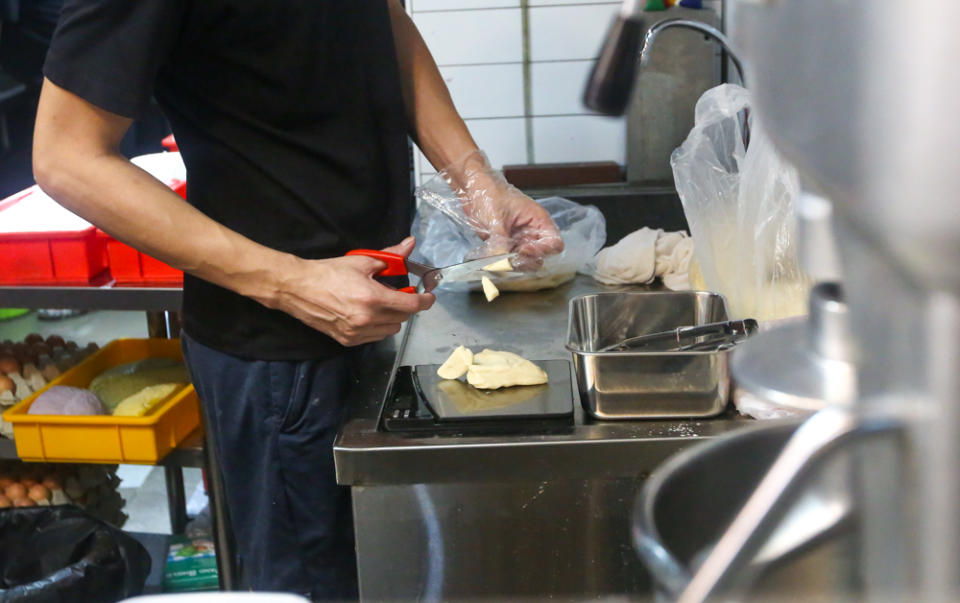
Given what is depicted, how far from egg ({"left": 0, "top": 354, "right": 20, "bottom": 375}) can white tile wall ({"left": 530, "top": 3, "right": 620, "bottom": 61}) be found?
1.69 m

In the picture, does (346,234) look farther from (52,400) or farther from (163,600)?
(52,400)

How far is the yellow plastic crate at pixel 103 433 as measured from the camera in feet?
6.47

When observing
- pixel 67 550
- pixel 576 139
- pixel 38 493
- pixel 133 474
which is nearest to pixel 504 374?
pixel 67 550

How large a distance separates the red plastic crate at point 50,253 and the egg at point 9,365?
0.33 m

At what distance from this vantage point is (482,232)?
5.25 feet

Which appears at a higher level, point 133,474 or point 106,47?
point 106,47

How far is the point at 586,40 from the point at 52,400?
1.83m

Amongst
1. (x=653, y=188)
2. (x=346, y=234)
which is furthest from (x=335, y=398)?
(x=653, y=188)

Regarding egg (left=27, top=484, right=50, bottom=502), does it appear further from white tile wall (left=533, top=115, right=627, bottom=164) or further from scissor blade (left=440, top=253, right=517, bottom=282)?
white tile wall (left=533, top=115, right=627, bottom=164)

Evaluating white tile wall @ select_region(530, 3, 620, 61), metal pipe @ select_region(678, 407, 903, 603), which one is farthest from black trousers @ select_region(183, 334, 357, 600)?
white tile wall @ select_region(530, 3, 620, 61)

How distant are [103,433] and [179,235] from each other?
90 cm

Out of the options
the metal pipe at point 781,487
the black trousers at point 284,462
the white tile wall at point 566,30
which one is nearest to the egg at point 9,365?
the black trousers at point 284,462

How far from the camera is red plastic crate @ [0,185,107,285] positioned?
194 centimetres

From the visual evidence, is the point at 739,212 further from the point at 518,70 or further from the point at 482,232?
the point at 518,70
